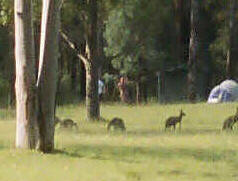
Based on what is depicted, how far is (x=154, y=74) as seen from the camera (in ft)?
170

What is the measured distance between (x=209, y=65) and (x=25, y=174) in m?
40.4

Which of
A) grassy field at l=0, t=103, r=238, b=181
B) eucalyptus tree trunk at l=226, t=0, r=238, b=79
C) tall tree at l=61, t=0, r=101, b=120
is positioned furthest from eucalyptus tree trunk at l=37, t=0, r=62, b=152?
eucalyptus tree trunk at l=226, t=0, r=238, b=79

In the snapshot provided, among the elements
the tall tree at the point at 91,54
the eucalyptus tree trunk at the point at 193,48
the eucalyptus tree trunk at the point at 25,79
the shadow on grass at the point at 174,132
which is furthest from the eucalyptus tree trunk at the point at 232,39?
the eucalyptus tree trunk at the point at 25,79

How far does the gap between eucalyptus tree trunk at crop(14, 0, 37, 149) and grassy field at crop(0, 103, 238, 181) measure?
18.8 inches

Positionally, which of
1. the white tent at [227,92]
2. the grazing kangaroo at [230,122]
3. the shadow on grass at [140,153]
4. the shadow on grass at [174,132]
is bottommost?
the shadow on grass at [174,132]

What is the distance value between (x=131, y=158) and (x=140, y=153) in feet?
2.62

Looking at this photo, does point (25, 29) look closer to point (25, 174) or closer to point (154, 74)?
point (25, 174)

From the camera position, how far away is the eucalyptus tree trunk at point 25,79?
15.5 metres

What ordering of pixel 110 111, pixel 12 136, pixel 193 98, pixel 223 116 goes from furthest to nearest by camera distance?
pixel 193 98
pixel 110 111
pixel 223 116
pixel 12 136

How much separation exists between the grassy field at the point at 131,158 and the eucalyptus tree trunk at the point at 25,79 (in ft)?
1.57

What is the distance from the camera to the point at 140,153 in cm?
1561

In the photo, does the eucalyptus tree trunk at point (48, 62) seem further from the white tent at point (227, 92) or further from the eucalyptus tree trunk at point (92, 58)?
the white tent at point (227, 92)

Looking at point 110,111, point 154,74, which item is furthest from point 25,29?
point 154,74

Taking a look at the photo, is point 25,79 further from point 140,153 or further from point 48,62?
point 140,153
